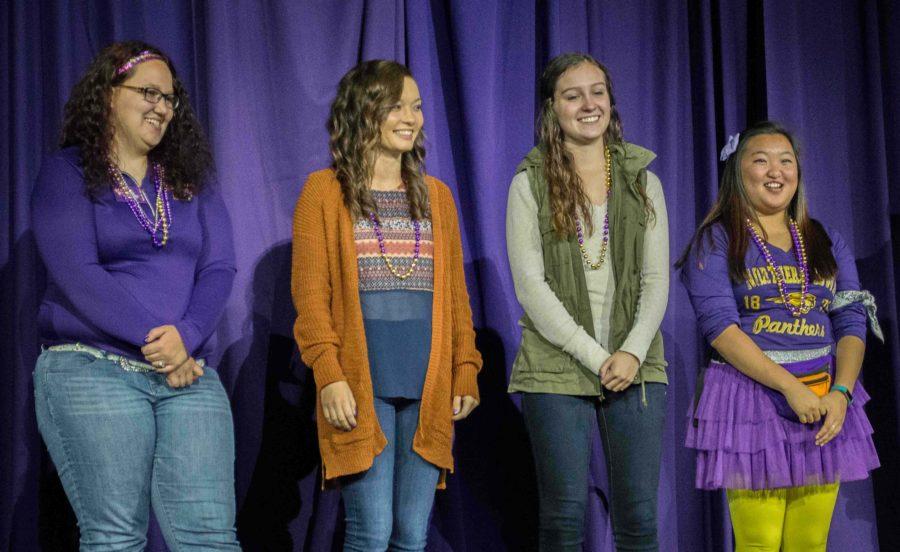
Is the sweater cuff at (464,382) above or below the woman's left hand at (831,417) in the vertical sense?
above

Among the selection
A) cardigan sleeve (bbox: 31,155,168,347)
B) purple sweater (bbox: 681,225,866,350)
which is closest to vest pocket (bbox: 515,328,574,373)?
purple sweater (bbox: 681,225,866,350)

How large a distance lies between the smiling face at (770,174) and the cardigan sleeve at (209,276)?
1.56 m

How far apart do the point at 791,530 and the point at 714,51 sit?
1.99 metres

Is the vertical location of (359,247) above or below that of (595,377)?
above

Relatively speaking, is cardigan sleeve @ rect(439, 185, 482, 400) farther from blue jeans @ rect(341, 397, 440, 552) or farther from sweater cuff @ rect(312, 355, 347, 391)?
sweater cuff @ rect(312, 355, 347, 391)

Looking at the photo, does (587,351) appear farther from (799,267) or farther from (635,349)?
(799,267)

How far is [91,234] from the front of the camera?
7.52 feet

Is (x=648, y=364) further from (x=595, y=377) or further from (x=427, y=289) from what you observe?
(x=427, y=289)

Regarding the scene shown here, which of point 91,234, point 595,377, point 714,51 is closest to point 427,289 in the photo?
point 595,377

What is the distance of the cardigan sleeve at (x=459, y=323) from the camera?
2.52 m

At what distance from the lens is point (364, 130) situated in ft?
8.29

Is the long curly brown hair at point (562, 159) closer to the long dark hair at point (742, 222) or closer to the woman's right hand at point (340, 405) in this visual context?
the long dark hair at point (742, 222)

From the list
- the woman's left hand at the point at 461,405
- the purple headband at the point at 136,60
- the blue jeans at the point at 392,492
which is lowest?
the blue jeans at the point at 392,492

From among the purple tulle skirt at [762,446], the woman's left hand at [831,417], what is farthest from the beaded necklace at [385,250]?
the woman's left hand at [831,417]
